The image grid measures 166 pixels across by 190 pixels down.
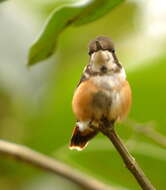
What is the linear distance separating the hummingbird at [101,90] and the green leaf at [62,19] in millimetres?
88

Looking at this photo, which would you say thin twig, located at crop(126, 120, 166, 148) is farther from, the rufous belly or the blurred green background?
the rufous belly

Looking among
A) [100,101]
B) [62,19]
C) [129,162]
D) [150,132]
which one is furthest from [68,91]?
[129,162]

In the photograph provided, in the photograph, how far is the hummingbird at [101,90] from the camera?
1.66 m

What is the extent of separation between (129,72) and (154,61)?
12cm

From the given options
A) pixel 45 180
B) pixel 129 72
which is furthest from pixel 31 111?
pixel 129 72

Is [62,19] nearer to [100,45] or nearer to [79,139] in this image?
[100,45]

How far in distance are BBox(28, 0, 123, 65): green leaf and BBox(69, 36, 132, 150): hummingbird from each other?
0.09 metres

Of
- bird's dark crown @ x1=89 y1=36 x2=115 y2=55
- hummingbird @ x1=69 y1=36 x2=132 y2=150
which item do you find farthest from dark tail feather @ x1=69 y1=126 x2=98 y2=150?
bird's dark crown @ x1=89 y1=36 x2=115 y2=55

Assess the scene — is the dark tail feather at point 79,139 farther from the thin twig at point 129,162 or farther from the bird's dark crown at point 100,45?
the thin twig at point 129,162

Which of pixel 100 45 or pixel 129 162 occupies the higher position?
pixel 100 45

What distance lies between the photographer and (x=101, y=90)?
66.1 inches

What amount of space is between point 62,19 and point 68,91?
1538 millimetres

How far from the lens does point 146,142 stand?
2877 millimetres

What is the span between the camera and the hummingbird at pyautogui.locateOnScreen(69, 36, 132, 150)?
166cm
